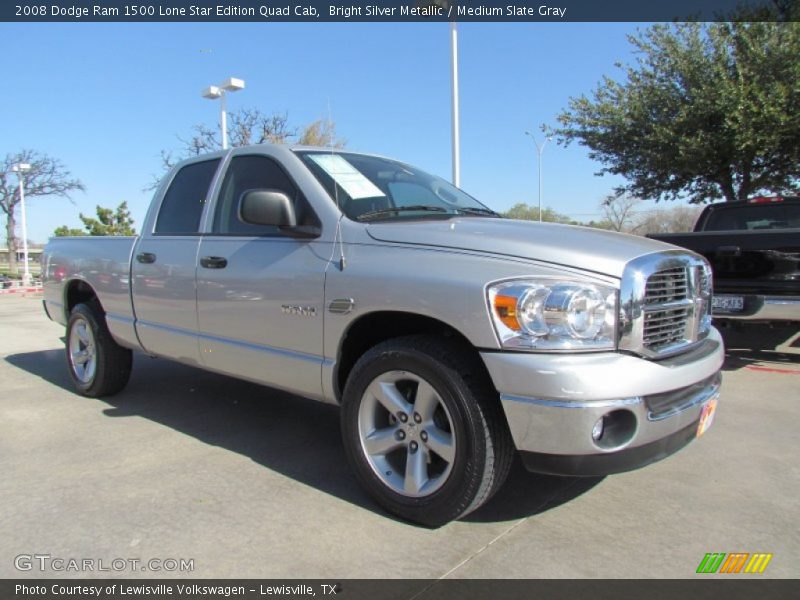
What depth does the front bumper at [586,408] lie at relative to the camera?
2416mm

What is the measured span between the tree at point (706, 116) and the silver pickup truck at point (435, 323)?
10.3m

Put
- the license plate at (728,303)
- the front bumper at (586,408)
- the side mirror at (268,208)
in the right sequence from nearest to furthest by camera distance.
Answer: the front bumper at (586,408) → the side mirror at (268,208) → the license plate at (728,303)

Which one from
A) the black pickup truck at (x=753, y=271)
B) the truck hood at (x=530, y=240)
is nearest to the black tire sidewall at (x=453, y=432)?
the truck hood at (x=530, y=240)

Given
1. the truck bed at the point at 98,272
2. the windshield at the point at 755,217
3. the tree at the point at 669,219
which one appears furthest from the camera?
the tree at the point at 669,219

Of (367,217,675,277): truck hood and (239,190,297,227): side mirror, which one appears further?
(239,190,297,227): side mirror

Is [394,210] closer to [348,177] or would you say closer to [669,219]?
[348,177]

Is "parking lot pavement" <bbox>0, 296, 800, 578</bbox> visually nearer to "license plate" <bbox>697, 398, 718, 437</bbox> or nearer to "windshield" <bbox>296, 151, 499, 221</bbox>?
"license plate" <bbox>697, 398, 718, 437</bbox>

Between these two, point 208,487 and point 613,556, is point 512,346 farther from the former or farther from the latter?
point 208,487

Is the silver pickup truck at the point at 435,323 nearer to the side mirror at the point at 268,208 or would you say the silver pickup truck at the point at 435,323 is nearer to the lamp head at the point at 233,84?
the side mirror at the point at 268,208

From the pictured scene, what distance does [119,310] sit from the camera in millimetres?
4883

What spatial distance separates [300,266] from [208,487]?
1.34 metres

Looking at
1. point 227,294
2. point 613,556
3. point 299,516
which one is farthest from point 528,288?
point 227,294

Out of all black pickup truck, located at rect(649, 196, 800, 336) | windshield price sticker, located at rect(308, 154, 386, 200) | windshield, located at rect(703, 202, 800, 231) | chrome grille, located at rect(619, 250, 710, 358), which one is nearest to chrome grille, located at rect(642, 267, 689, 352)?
chrome grille, located at rect(619, 250, 710, 358)

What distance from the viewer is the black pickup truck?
5621mm
